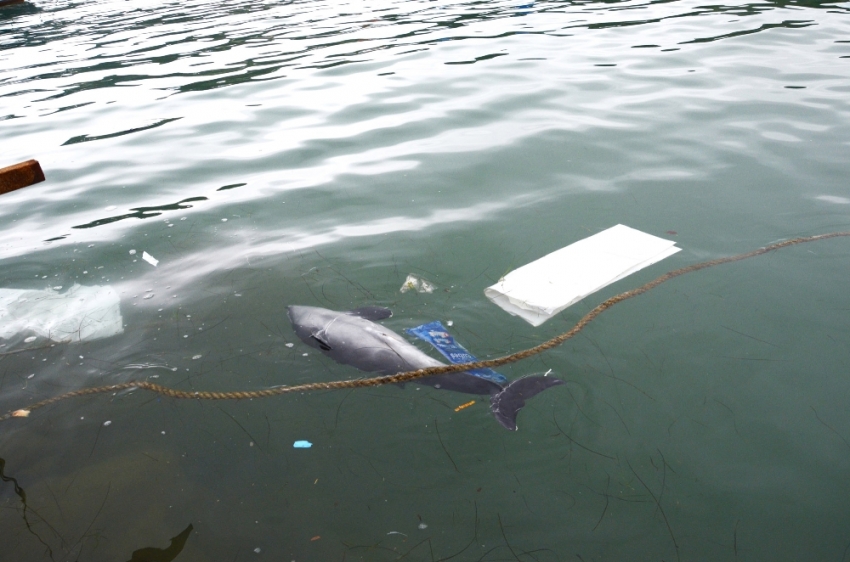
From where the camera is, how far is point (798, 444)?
3.31 m

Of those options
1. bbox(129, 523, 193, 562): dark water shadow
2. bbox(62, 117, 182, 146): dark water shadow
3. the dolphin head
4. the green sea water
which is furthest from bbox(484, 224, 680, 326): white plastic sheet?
bbox(62, 117, 182, 146): dark water shadow

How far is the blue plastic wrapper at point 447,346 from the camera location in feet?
12.7

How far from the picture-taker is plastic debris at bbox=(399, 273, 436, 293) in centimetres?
479

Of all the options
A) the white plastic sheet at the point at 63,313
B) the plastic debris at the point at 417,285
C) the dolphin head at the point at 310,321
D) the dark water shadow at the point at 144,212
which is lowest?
the white plastic sheet at the point at 63,313

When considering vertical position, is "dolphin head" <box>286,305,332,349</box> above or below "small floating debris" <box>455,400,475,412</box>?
above

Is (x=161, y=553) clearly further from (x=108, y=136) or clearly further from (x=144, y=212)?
(x=108, y=136)

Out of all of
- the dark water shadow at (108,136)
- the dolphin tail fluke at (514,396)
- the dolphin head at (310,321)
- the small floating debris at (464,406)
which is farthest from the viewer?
the dark water shadow at (108,136)

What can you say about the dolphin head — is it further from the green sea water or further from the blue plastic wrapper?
the blue plastic wrapper

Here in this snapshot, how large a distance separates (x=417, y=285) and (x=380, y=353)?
3.21 feet

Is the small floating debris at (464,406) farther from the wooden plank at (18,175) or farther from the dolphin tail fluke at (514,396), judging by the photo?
the wooden plank at (18,175)

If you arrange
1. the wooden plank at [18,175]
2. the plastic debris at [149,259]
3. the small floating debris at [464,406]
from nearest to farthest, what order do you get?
1. the small floating debris at [464,406]
2. the wooden plank at [18,175]
3. the plastic debris at [149,259]

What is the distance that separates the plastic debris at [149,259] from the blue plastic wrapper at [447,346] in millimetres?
2570

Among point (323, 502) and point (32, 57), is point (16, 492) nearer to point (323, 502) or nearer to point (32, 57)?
point (323, 502)

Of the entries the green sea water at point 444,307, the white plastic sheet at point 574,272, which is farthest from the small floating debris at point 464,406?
the white plastic sheet at point 574,272
